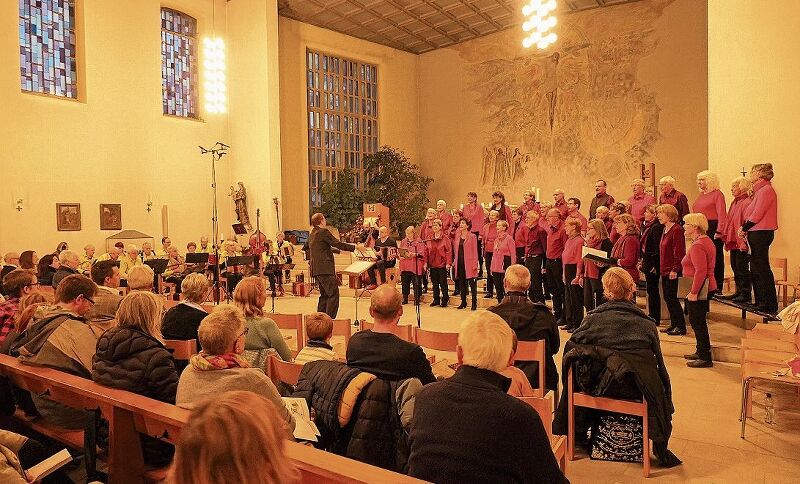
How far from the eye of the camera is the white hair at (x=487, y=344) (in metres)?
2.15

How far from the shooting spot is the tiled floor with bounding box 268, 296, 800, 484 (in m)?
3.73

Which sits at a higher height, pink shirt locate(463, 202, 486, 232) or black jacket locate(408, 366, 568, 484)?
pink shirt locate(463, 202, 486, 232)

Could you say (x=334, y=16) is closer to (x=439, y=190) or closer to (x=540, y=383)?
(x=439, y=190)

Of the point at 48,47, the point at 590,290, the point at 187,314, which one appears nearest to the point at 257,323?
the point at 187,314

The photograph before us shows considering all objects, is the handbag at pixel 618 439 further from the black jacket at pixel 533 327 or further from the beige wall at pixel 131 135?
the beige wall at pixel 131 135

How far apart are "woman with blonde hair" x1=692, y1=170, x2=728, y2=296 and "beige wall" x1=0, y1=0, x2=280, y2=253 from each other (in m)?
11.2

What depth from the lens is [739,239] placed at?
7461mm

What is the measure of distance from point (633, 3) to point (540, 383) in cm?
1452

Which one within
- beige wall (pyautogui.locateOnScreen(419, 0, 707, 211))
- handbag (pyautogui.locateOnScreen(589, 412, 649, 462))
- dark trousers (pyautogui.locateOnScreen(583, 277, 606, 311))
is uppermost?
beige wall (pyautogui.locateOnScreen(419, 0, 707, 211))

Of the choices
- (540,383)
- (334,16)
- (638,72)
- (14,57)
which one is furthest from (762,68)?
(14,57)

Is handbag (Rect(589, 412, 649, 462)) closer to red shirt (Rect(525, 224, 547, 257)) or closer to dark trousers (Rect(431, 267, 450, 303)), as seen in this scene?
red shirt (Rect(525, 224, 547, 257))

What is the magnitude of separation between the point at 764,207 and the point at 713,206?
1.04 m

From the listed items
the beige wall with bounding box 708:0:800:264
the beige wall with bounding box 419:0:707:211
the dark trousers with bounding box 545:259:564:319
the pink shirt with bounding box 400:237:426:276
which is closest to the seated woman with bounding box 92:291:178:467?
the dark trousers with bounding box 545:259:564:319

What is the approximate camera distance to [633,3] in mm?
15648
